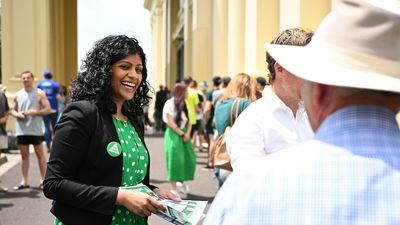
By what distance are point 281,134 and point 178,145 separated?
5.54 m

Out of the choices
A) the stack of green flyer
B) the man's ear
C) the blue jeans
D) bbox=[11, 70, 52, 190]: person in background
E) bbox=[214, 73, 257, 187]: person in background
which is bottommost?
the blue jeans

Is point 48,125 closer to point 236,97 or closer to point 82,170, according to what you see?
point 236,97

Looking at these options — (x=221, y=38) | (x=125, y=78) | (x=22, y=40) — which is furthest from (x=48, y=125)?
(x=125, y=78)

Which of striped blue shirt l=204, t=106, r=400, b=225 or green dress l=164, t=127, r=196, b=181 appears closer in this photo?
striped blue shirt l=204, t=106, r=400, b=225

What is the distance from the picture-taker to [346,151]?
1102 mm

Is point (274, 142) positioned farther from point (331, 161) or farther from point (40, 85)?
point (40, 85)

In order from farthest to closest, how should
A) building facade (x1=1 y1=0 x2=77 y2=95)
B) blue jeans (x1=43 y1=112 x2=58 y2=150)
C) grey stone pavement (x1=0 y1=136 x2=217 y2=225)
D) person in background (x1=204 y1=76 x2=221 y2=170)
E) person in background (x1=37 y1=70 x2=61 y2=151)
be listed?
building facade (x1=1 y1=0 x2=77 y2=95) < blue jeans (x1=43 y1=112 x2=58 y2=150) < person in background (x1=37 y1=70 x2=61 y2=151) < person in background (x1=204 y1=76 x2=221 y2=170) < grey stone pavement (x1=0 y1=136 x2=217 y2=225)

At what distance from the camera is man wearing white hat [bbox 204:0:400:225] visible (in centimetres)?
108

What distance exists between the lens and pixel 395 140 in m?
1.13

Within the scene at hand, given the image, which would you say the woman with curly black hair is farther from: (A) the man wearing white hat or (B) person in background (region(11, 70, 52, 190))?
(B) person in background (region(11, 70, 52, 190))

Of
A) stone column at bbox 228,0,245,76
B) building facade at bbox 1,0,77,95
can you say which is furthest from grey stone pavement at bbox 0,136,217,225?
building facade at bbox 1,0,77,95

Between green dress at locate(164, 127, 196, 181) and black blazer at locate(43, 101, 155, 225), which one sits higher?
black blazer at locate(43, 101, 155, 225)

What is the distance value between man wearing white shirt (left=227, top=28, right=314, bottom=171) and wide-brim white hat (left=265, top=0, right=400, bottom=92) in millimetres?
1412

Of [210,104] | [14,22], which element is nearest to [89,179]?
[210,104]
